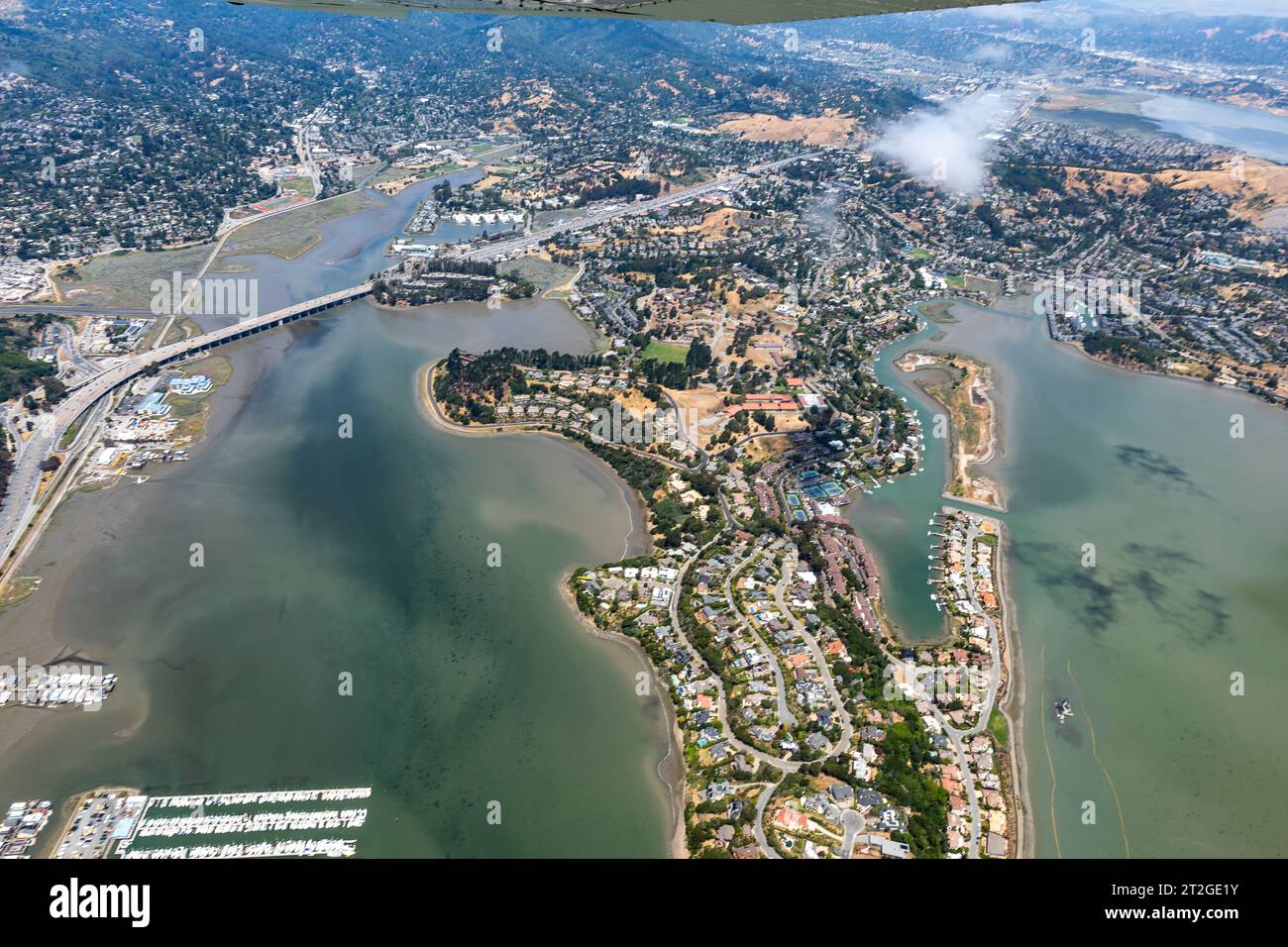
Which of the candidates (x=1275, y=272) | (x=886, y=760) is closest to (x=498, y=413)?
(x=886, y=760)

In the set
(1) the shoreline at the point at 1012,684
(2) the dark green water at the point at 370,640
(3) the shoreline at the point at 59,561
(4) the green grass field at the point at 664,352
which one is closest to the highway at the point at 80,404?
(3) the shoreline at the point at 59,561

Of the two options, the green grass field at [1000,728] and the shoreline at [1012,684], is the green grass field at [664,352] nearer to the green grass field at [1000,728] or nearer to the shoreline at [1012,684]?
the shoreline at [1012,684]

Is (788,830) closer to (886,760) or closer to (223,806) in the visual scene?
(886,760)

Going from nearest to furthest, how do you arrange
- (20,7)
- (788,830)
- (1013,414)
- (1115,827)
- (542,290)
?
(788,830)
(1115,827)
(1013,414)
(542,290)
(20,7)

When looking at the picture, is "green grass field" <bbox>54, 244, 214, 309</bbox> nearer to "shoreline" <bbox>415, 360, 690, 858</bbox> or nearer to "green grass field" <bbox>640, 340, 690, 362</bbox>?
"shoreline" <bbox>415, 360, 690, 858</bbox>

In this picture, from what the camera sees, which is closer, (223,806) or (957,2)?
(957,2)
